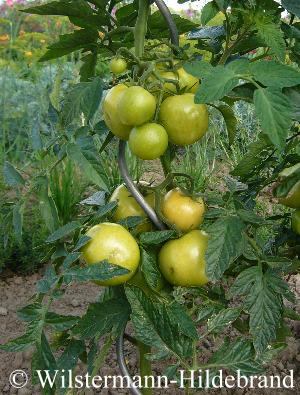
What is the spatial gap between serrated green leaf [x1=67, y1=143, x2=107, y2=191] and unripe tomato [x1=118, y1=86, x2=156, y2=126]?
9cm

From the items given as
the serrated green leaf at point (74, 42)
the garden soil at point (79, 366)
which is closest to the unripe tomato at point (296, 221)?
the serrated green leaf at point (74, 42)

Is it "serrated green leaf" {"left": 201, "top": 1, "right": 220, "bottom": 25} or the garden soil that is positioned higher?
"serrated green leaf" {"left": 201, "top": 1, "right": 220, "bottom": 25}

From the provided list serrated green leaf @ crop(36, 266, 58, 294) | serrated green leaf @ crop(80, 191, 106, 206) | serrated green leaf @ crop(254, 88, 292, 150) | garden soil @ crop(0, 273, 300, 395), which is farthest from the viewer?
garden soil @ crop(0, 273, 300, 395)

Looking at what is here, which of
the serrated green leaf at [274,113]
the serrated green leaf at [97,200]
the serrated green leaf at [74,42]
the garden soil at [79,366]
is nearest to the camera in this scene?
the serrated green leaf at [274,113]

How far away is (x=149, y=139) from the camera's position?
851 mm

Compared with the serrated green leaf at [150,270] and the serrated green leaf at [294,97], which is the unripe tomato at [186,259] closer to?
the serrated green leaf at [150,270]

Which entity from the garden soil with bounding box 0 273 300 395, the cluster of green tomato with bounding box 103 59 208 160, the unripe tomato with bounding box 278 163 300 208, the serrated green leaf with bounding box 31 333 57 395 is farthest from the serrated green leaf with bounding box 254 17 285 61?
the garden soil with bounding box 0 273 300 395

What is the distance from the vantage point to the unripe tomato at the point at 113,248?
89 cm

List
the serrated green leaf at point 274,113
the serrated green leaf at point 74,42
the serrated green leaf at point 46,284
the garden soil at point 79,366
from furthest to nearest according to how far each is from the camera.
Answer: the garden soil at point 79,366
the serrated green leaf at point 74,42
the serrated green leaf at point 46,284
the serrated green leaf at point 274,113

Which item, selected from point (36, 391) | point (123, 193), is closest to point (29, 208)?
point (36, 391)

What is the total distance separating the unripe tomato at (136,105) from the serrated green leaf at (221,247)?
8.1 inches

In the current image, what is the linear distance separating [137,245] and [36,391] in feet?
2.96

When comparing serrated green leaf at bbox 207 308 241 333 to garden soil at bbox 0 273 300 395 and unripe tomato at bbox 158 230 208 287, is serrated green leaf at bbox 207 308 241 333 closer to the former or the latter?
unripe tomato at bbox 158 230 208 287

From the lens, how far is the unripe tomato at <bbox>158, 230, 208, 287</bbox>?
0.93m
